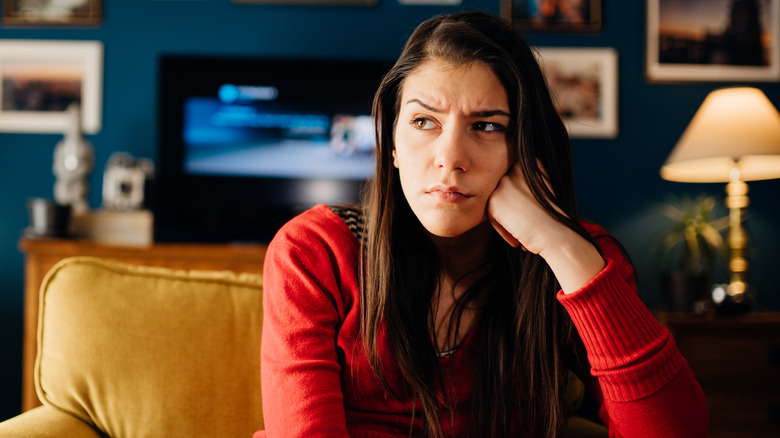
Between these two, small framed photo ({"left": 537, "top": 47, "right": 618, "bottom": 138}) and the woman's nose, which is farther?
small framed photo ({"left": 537, "top": 47, "right": 618, "bottom": 138})

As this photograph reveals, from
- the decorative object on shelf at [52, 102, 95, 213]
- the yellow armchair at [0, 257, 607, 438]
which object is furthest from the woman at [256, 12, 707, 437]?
the decorative object on shelf at [52, 102, 95, 213]

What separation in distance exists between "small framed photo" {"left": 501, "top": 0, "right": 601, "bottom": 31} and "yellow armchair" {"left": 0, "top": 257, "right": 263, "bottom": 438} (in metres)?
2.23

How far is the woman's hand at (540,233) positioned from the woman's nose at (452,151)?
0.33ft

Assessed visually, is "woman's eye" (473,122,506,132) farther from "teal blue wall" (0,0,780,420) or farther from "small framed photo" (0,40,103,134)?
"small framed photo" (0,40,103,134)

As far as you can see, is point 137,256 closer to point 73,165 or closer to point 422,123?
point 73,165

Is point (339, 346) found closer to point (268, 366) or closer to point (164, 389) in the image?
point (268, 366)

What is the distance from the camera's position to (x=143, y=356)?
110 centimetres

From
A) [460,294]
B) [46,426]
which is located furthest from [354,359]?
[46,426]

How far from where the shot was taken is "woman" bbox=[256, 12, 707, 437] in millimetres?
862

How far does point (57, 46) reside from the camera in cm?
281

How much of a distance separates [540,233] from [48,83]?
2.75m

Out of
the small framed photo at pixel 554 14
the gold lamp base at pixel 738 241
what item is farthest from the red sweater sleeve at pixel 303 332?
the small framed photo at pixel 554 14

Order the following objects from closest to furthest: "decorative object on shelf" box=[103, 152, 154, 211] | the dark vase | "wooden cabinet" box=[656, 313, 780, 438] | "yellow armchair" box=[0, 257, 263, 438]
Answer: "yellow armchair" box=[0, 257, 263, 438], "wooden cabinet" box=[656, 313, 780, 438], the dark vase, "decorative object on shelf" box=[103, 152, 154, 211]

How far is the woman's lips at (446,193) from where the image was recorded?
883 mm
